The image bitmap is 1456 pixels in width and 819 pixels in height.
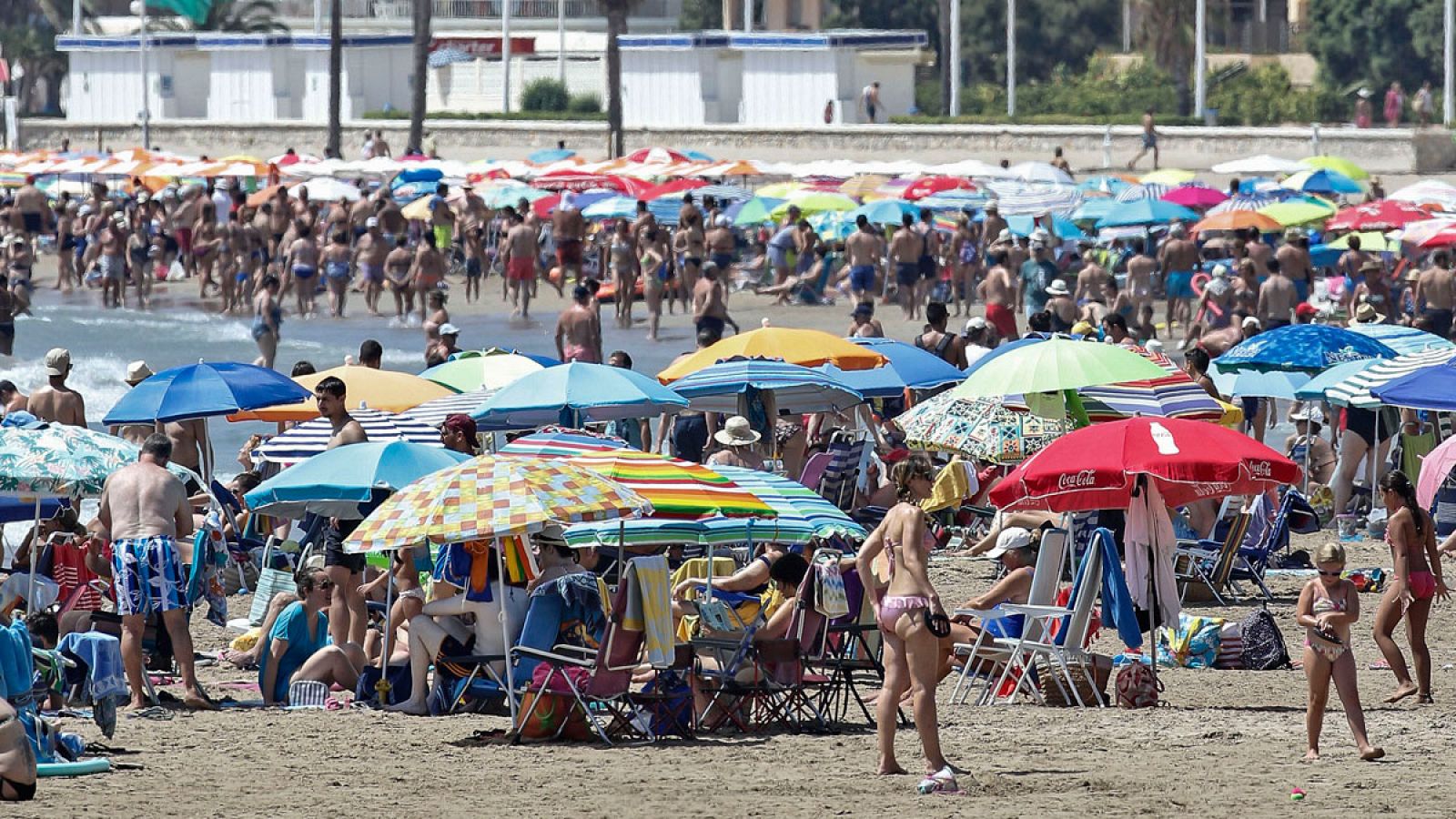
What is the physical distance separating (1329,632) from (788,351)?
250 inches

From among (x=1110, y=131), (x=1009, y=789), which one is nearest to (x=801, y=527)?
(x=1009, y=789)

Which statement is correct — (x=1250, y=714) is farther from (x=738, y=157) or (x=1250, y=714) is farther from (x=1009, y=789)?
(x=738, y=157)

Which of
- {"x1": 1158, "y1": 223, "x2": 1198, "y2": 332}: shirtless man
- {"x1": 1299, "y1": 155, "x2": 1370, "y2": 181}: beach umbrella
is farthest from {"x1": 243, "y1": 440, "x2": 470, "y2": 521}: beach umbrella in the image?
{"x1": 1299, "y1": 155, "x2": 1370, "y2": 181}: beach umbrella

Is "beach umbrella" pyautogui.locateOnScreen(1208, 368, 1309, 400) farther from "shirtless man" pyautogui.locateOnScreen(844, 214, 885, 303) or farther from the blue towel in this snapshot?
"shirtless man" pyautogui.locateOnScreen(844, 214, 885, 303)

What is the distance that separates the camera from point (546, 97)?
2137 inches

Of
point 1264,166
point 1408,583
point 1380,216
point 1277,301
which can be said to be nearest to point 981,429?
point 1408,583

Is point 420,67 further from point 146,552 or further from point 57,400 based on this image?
point 146,552

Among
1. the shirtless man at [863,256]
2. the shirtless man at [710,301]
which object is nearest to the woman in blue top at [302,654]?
the shirtless man at [710,301]

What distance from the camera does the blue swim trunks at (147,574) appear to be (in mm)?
8844

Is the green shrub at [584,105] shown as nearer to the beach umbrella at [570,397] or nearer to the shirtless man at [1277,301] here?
the shirtless man at [1277,301]

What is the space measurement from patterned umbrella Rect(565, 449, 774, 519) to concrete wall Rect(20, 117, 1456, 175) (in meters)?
30.8

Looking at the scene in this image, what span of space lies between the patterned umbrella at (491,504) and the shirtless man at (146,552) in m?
1.10

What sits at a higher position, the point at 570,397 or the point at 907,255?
the point at 907,255

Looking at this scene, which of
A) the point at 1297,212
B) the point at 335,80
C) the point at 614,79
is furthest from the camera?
the point at 335,80
